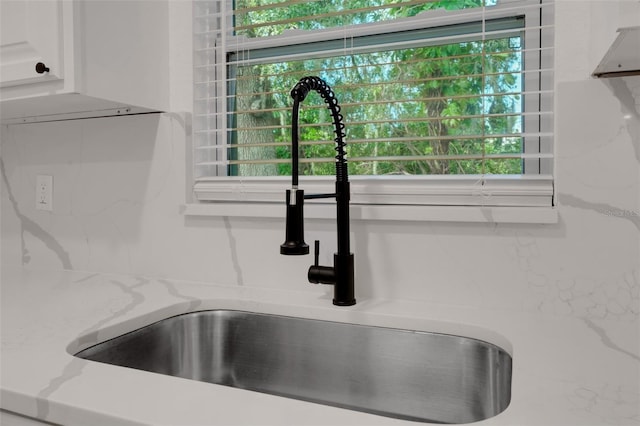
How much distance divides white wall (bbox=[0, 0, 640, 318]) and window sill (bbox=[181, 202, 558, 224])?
23 mm

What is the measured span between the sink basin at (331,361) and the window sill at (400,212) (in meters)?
0.25

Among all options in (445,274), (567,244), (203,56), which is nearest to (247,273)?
(445,274)

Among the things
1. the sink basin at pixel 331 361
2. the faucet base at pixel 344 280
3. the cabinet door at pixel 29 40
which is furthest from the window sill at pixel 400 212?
the cabinet door at pixel 29 40

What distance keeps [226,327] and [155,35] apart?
80 cm

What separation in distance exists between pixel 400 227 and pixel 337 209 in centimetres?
17

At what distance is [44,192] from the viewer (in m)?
1.61

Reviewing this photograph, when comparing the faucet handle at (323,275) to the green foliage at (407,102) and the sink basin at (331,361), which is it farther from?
the green foliage at (407,102)

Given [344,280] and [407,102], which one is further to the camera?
[407,102]

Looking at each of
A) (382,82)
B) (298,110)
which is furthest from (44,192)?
(382,82)

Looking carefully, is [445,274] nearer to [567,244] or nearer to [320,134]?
[567,244]

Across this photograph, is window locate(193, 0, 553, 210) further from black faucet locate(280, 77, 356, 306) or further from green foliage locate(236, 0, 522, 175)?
black faucet locate(280, 77, 356, 306)

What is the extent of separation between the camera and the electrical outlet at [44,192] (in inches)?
63.1

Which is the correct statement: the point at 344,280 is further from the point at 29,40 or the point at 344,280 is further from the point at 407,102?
the point at 29,40

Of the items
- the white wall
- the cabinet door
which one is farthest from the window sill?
the cabinet door
